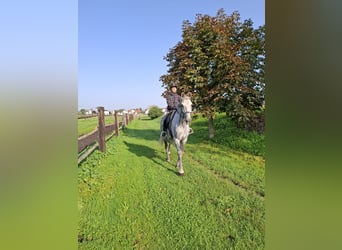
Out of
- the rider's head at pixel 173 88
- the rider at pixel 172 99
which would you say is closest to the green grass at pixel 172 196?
the rider at pixel 172 99

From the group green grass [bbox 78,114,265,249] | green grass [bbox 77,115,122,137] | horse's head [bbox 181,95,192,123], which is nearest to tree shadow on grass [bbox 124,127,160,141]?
green grass [bbox 78,114,265,249]

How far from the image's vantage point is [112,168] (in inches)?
70.3

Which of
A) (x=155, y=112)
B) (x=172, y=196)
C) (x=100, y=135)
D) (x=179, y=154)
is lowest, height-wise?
(x=172, y=196)

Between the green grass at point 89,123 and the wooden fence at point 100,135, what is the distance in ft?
0.07

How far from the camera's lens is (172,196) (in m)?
1.74

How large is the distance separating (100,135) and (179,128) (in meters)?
0.54

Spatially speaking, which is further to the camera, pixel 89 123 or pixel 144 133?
pixel 144 133

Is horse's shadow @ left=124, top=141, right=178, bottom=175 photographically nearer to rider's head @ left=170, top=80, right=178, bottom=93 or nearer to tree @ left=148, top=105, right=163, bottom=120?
tree @ left=148, top=105, right=163, bottom=120

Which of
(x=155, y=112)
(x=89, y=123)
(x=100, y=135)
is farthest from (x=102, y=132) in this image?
(x=155, y=112)

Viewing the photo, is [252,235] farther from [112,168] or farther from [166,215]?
[112,168]

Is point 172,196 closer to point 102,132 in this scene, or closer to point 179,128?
point 179,128

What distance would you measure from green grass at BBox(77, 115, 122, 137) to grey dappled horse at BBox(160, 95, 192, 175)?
363 mm
